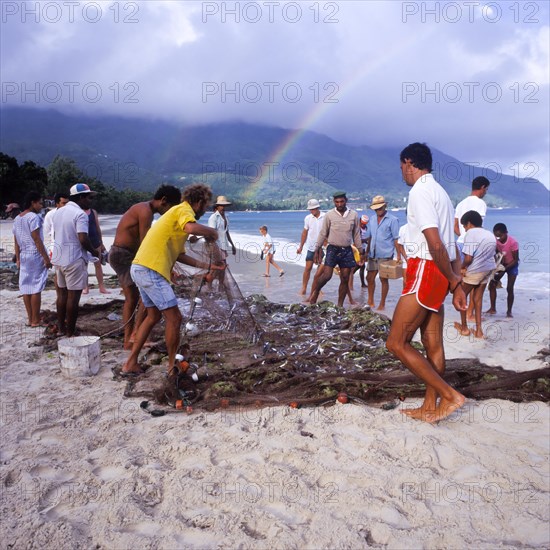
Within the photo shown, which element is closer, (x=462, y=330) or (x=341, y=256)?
(x=462, y=330)

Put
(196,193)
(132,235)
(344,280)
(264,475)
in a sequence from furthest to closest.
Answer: (344,280) < (132,235) < (196,193) < (264,475)

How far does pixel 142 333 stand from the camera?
4809 millimetres

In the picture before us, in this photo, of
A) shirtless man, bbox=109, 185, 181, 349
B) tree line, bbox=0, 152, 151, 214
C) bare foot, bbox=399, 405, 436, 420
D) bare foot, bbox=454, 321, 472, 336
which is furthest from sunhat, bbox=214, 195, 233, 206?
tree line, bbox=0, 152, 151, 214

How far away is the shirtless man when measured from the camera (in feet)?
16.4

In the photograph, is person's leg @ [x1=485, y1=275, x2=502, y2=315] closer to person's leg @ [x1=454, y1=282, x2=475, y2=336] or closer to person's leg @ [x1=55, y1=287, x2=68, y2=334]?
person's leg @ [x1=454, y1=282, x2=475, y2=336]

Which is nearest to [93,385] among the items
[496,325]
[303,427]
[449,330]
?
[303,427]

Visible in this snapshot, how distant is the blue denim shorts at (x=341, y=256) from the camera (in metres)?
8.30

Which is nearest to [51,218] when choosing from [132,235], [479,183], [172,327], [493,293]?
[132,235]

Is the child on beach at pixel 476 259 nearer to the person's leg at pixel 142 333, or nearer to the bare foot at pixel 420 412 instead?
the bare foot at pixel 420 412

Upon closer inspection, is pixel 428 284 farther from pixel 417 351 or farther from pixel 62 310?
pixel 62 310

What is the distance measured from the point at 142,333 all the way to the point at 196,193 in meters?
1.61

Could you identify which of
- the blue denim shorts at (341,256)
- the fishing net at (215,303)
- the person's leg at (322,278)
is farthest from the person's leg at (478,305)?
the fishing net at (215,303)

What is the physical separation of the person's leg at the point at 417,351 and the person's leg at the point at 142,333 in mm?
2420

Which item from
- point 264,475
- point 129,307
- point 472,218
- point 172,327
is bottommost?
point 264,475
